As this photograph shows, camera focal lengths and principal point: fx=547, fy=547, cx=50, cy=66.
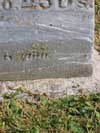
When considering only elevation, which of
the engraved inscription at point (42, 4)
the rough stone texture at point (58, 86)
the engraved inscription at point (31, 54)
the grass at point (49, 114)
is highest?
the engraved inscription at point (42, 4)

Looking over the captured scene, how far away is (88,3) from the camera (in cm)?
314

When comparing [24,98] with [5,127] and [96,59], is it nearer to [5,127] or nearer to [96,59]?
[5,127]

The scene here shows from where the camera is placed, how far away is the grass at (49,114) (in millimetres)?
3156

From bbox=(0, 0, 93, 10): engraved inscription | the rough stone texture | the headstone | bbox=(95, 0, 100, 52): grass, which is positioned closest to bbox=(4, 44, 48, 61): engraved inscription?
the headstone

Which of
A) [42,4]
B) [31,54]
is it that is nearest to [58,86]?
[31,54]

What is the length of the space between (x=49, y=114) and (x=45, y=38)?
458 mm

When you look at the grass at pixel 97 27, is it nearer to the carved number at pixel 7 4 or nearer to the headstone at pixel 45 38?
the headstone at pixel 45 38

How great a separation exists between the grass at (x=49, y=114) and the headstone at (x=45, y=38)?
17cm

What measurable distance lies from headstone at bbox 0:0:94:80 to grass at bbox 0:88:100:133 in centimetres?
17

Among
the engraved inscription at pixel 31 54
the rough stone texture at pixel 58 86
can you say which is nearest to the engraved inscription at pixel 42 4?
the engraved inscription at pixel 31 54

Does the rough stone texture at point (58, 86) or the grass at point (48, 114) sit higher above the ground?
the rough stone texture at point (58, 86)

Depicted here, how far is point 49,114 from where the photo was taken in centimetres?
323

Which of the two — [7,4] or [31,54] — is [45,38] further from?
[7,4]

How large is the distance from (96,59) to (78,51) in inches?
12.9
